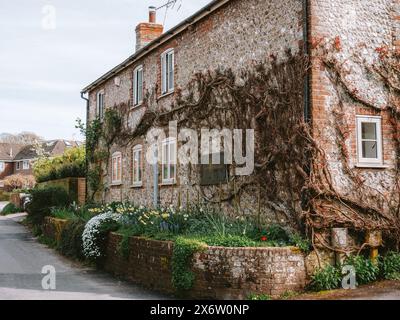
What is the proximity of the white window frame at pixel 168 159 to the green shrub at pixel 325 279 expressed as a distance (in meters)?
6.79

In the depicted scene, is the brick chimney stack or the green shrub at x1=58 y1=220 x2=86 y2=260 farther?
the brick chimney stack

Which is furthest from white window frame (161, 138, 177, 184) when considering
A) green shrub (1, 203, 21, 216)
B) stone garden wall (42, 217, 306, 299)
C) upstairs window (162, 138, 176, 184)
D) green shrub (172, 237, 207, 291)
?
green shrub (1, 203, 21, 216)

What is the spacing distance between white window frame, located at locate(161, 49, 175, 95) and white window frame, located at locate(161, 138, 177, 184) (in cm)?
172

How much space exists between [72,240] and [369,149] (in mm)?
9616

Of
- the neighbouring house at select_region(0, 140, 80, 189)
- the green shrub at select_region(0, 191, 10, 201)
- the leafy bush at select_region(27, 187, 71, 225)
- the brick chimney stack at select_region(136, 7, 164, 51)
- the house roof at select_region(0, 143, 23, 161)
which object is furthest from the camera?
the house roof at select_region(0, 143, 23, 161)

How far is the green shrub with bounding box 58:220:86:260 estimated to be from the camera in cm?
1514


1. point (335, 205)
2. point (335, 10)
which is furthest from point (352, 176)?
point (335, 10)

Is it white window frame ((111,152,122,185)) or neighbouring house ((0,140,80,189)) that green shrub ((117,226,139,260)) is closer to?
white window frame ((111,152,122,185))

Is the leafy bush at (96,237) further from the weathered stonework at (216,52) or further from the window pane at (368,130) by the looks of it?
the window pane at (368,130)

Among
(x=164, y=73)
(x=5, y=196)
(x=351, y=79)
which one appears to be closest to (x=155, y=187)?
(x=164, y=73)

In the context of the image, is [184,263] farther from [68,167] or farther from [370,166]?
[68,167]

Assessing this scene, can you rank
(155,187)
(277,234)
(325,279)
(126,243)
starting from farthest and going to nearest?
(155,187)
(126,243)
(277,234)
(325,279)

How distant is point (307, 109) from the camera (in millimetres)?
10289
